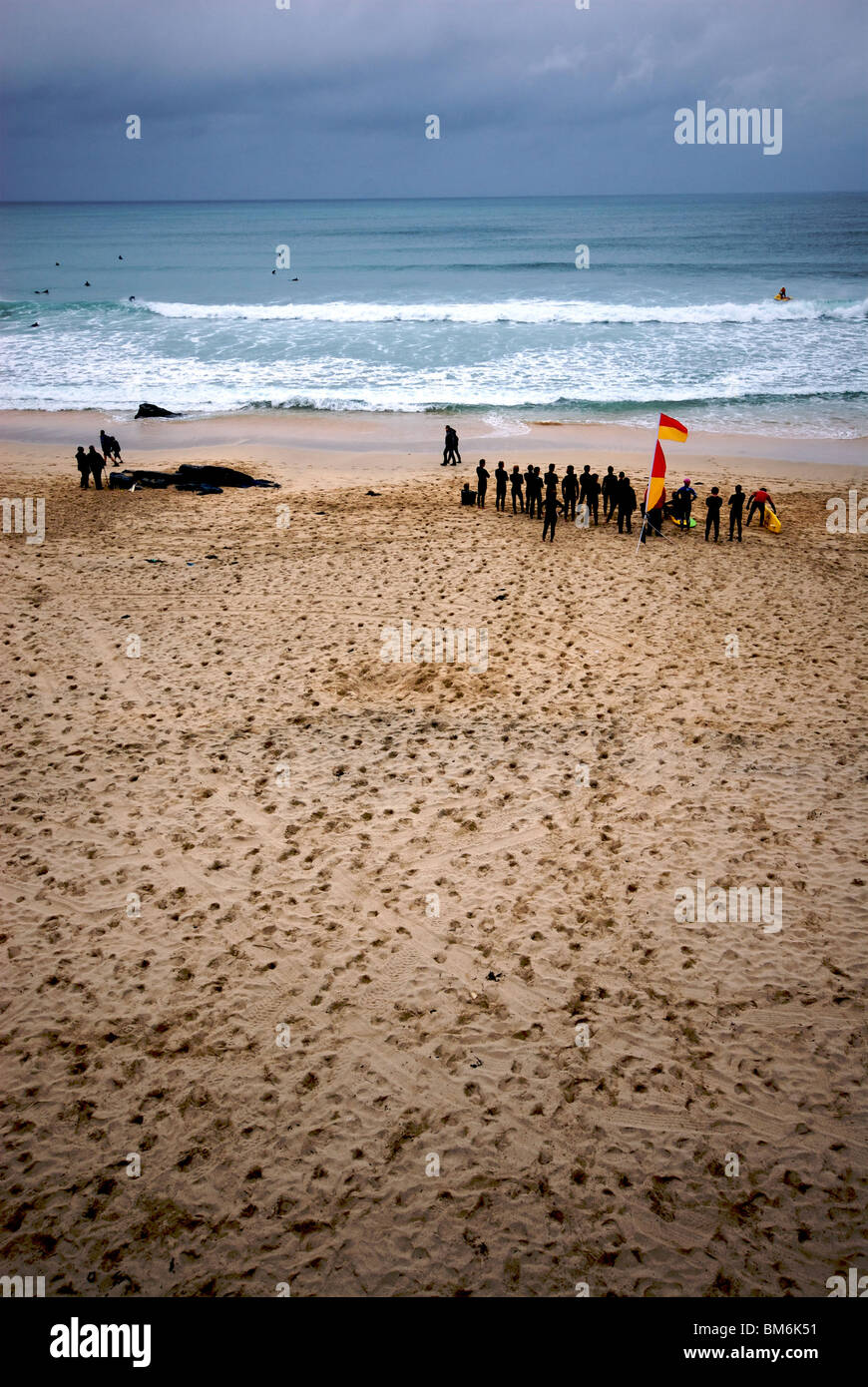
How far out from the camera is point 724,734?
10.7m

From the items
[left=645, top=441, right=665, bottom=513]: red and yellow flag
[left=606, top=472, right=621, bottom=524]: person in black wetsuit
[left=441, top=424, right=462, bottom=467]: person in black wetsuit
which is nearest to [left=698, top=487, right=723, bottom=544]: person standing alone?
[left=645, top=441, right=665, bottom=513]: red and yellow flag

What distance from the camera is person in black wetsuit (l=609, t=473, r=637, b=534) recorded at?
59.3 feet

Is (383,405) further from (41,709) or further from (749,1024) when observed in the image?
(749,1024)

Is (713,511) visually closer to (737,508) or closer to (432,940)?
(737,508)

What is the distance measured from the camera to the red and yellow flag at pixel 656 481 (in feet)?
53.1

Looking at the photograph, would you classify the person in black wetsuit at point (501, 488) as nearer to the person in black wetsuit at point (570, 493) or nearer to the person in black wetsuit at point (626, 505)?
the person in black wetsuit at point (570, 493)

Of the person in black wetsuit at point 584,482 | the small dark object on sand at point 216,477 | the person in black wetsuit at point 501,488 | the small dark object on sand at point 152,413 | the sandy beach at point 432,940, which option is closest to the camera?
the sandy beach at point 432,940

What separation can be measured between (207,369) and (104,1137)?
36270mm

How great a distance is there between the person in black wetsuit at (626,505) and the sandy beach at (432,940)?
341 centimetres

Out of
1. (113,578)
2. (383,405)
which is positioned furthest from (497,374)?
(113,578)

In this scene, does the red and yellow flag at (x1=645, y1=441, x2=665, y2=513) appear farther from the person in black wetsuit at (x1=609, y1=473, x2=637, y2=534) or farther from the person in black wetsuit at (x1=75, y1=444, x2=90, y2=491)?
the person in black wetsuit at (x1=75, y1=444, x2=90, y2=491)

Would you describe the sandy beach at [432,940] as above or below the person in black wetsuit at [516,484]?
below

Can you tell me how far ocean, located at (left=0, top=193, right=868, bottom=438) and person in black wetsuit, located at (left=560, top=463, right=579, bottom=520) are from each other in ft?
32.8

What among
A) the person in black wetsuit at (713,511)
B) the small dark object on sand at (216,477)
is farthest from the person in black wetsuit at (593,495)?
the small dark object on sand at (216,477)
